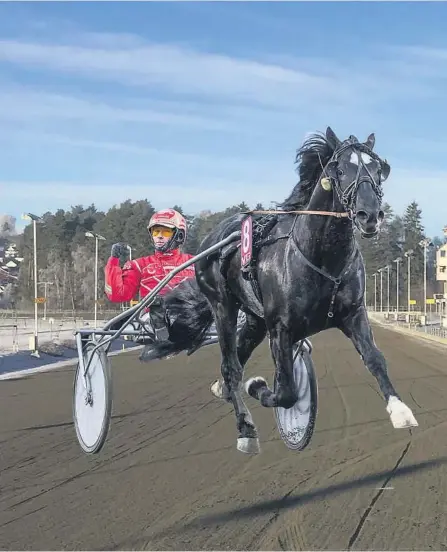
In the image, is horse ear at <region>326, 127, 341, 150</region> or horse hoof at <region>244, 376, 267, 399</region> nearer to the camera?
horse ear at <region>326, 127, 341, 150</region>

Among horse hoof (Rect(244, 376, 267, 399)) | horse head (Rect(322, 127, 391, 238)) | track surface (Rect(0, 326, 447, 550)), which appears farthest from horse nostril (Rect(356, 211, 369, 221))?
track surface (Rect(0, 326, 447, 550))

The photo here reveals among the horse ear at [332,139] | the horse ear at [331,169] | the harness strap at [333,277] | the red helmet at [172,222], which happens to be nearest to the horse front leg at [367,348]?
the harness strap at [333,277]

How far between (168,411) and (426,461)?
13.0ft

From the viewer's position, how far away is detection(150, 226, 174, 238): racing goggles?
4.61m

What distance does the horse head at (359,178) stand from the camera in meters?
3.02

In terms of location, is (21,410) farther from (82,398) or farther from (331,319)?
(331,319)

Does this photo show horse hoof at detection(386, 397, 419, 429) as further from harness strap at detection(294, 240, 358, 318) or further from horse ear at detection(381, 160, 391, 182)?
horse ear at detection(381, 160, 391, 182)

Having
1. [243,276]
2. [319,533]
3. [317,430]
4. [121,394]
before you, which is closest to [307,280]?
[243,276]

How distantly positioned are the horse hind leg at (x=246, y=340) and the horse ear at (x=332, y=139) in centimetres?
132

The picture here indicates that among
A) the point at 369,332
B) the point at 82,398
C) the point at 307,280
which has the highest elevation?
the point at 307,280

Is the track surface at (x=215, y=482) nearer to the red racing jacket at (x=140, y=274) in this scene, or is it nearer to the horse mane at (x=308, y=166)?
the red racing jacket at (x=140, y=274)

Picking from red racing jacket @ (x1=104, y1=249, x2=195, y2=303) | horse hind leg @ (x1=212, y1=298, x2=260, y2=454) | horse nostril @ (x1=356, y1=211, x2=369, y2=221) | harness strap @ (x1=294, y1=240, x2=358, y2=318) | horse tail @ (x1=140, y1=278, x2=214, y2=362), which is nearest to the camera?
horse nostril @ (x1=356, y1=211, x2=369, y2=221)

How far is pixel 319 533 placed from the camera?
13.8 ft

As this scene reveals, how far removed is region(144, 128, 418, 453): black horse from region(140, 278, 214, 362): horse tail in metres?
0.88
